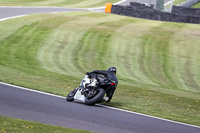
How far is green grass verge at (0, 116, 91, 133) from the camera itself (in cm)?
800

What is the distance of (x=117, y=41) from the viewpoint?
25.3m

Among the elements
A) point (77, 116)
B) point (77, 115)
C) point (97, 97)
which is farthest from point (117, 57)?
point (77, 116)

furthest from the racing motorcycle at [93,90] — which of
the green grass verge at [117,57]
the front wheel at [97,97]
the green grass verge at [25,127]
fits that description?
the green grass verge at [25,127]

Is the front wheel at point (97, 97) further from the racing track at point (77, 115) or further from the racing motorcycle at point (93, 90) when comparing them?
the racing track at point (77, 115)

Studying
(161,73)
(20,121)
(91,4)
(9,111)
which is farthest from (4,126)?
(91,4)

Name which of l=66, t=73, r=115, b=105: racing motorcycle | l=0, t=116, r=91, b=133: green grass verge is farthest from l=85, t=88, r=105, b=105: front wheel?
l=0, t=116, r=91, b=133: green grass verge

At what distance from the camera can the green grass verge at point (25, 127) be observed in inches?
315

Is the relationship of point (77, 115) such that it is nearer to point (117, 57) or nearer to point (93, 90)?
point (93, 90)

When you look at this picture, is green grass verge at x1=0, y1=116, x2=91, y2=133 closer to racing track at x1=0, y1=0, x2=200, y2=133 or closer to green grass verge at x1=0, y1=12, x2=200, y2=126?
racing track at x1=0, y1=0, x2=200, y2=133

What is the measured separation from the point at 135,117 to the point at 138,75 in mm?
8806

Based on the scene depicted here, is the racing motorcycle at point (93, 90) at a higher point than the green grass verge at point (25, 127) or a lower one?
lower

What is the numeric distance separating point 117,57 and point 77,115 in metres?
12.4

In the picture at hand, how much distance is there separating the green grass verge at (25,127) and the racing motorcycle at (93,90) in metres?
2.95

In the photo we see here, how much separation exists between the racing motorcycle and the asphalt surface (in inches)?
9.3
